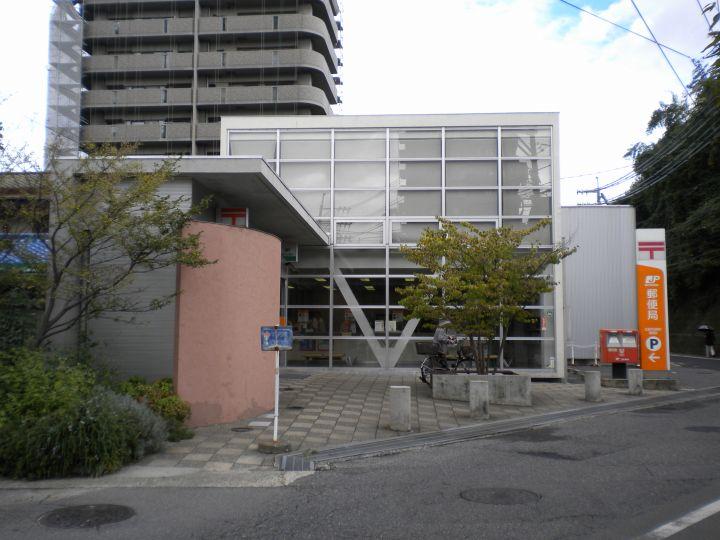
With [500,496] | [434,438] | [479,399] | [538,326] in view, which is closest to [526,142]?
[538,326]

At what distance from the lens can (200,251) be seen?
9945 mm

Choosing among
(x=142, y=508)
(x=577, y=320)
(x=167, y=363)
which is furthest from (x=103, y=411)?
(x=577, y=320)

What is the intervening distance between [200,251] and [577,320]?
1656cm

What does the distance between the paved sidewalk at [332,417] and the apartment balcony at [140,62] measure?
4151cm

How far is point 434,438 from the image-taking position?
384 inches

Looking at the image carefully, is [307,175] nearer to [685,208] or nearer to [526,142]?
[526,142]

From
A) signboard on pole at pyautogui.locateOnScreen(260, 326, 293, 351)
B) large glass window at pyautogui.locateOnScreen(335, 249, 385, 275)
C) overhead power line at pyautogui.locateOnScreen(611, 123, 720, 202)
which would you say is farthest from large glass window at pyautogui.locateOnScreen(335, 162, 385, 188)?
overhead power line at pyautogui.locateOnScreen(611, 123, 720, 202)

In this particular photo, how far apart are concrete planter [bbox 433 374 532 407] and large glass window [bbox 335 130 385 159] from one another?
8423 mm

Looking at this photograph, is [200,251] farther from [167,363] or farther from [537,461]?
[537,461]

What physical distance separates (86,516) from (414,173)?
15.2m

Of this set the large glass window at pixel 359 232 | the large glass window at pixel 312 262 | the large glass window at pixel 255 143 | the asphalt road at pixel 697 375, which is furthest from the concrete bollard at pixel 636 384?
the large glass window at pixel 255 143

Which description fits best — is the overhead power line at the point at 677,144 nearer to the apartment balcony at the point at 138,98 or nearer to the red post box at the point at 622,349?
the red post box at the point at 622,349

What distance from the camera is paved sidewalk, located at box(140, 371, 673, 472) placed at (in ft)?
27.6

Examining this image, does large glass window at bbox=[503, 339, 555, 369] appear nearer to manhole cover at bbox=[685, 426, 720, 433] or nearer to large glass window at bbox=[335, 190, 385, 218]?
large glass window at bbox=[335, 190, 385, 218]
